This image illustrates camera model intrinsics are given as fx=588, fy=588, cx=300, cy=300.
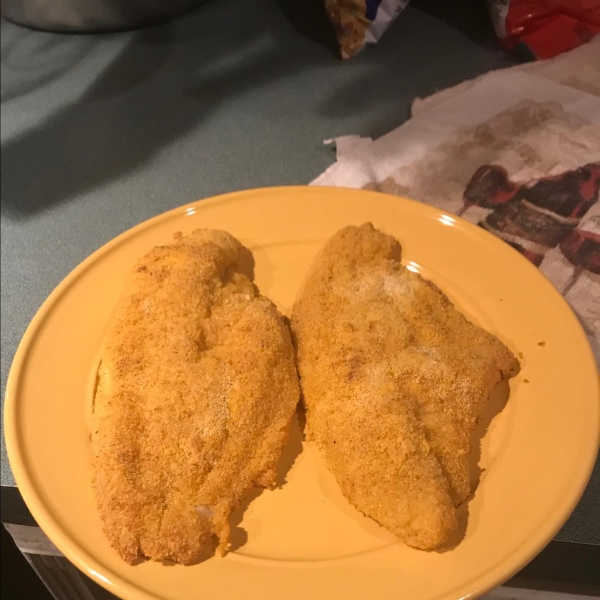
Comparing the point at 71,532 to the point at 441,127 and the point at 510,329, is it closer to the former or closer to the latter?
the point at 510,329

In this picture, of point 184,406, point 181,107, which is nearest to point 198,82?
point 181,107

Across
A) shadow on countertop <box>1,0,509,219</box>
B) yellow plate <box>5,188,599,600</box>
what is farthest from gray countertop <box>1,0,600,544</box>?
yellow plate <box>5,188,599,600</box>

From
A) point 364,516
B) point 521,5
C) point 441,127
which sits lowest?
point 364,516

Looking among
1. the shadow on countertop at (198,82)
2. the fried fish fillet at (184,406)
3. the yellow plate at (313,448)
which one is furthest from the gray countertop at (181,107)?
the fried fish fillet at (184,406)

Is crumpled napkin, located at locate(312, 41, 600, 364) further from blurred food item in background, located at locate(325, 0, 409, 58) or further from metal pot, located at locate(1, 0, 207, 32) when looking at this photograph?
metal pot, located at locate(1, 0, 207, 32)

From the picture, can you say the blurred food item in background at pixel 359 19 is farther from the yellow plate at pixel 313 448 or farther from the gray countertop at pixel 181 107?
the yellow plate at pixel 313 448

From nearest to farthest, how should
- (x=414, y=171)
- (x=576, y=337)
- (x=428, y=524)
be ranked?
(x=428, y=524)
(x=576, y=337)
(x=414, y=171)

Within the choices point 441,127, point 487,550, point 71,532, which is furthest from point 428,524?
point 441,127
